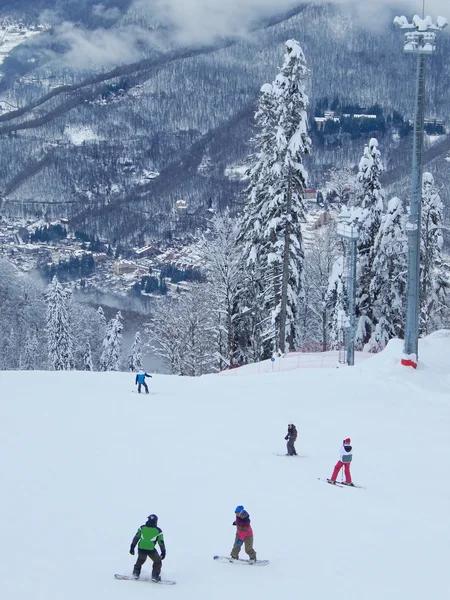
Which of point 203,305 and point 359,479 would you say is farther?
point 203,305

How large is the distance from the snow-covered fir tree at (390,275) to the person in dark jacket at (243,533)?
25386mm

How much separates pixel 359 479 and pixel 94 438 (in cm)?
694

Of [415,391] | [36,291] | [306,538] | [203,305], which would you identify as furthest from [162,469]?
[36,291]

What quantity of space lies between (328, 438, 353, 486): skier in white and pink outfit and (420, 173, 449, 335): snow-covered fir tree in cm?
2334

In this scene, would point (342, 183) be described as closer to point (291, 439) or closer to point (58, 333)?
point (58, 333)

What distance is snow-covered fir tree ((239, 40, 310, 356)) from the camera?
31609 mm

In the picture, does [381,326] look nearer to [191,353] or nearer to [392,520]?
[191,353]

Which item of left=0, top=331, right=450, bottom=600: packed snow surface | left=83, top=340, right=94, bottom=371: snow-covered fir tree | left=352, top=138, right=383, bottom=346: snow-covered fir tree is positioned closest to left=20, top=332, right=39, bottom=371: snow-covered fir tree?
left=83, top=340, right=94, bottom=371: snow-covered fir tree

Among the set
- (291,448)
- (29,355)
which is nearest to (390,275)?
(291,448)

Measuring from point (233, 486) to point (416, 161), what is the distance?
45.7 feet

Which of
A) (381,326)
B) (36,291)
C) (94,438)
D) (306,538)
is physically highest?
(36,291)

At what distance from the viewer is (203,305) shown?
47.2 meters

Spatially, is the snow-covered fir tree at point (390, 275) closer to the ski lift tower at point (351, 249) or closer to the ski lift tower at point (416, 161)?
the ski lift tower at point (351, 249)

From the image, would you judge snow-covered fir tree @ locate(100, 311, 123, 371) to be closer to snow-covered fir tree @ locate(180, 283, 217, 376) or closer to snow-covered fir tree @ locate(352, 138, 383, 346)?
snow-covered fir tree @ locate(180, 283, 217, 376)
